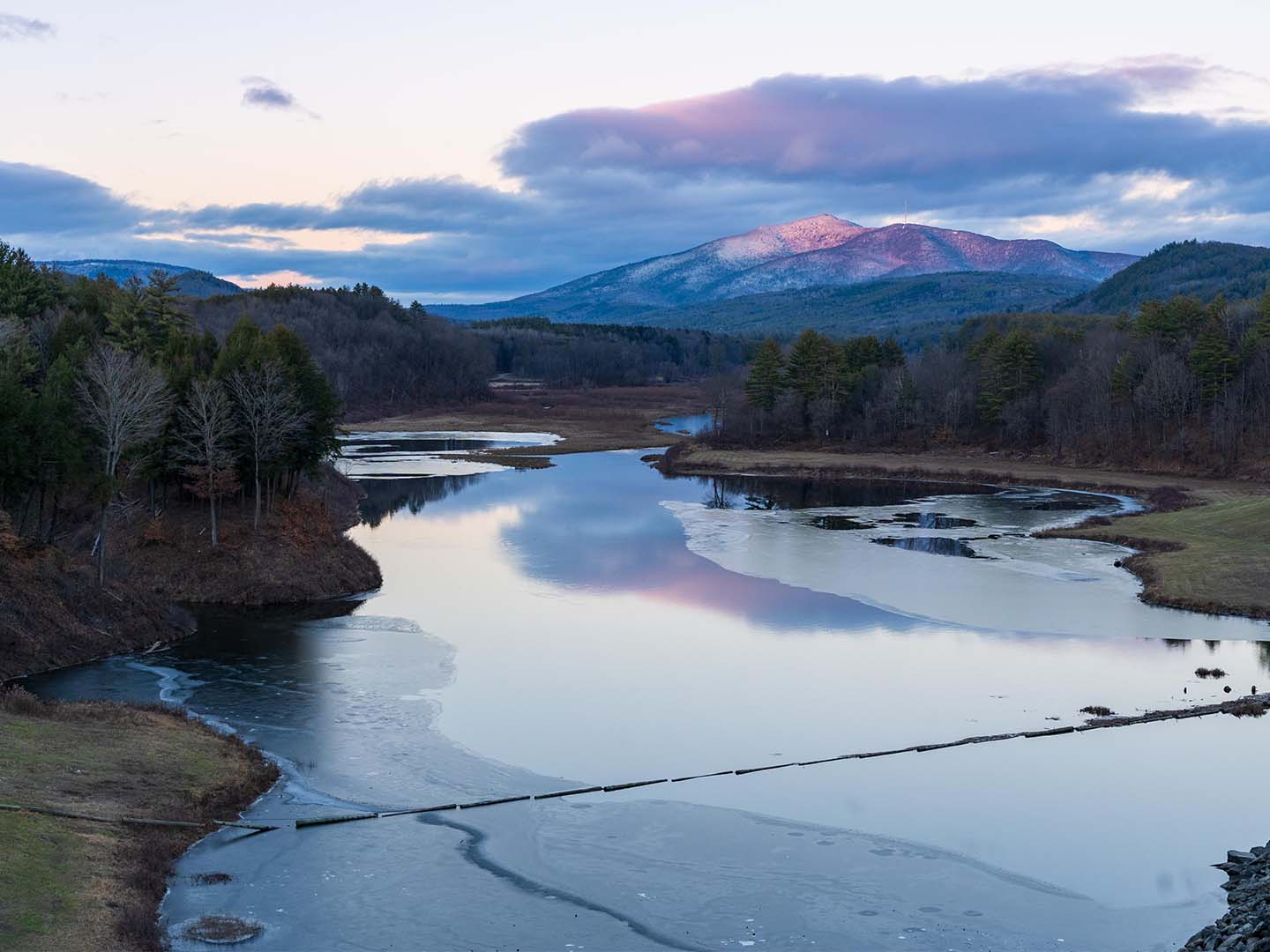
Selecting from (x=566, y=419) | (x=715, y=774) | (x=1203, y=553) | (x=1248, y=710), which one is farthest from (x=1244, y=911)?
(x=566, y=419)

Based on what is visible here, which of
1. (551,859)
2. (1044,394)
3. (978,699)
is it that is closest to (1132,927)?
(551,859)

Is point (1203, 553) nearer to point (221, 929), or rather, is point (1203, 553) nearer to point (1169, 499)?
point (1169, 499)

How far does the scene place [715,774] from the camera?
25891 mm

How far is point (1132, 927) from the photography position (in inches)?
735

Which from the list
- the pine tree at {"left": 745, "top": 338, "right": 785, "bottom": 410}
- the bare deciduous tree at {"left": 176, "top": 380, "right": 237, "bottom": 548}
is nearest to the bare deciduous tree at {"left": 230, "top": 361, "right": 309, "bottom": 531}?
the bare deciduous tree at {"left": 176, "top": 380, "right": 237, "bottom": 548}

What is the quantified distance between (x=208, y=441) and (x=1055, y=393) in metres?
76.9

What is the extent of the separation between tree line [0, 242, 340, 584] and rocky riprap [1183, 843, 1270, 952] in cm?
3406

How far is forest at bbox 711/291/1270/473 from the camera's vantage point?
91.0 metres

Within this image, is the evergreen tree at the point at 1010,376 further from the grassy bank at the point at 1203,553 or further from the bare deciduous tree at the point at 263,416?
the bare deciduous tree at the point at 263,416

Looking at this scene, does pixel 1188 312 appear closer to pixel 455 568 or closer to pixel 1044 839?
pixel 455 568

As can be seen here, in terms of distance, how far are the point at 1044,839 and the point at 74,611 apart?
29320mm

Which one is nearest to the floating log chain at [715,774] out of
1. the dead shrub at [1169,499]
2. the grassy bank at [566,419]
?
the dead shrub at [1169,499]

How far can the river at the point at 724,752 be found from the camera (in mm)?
19172

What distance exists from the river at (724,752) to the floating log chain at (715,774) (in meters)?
0.32
